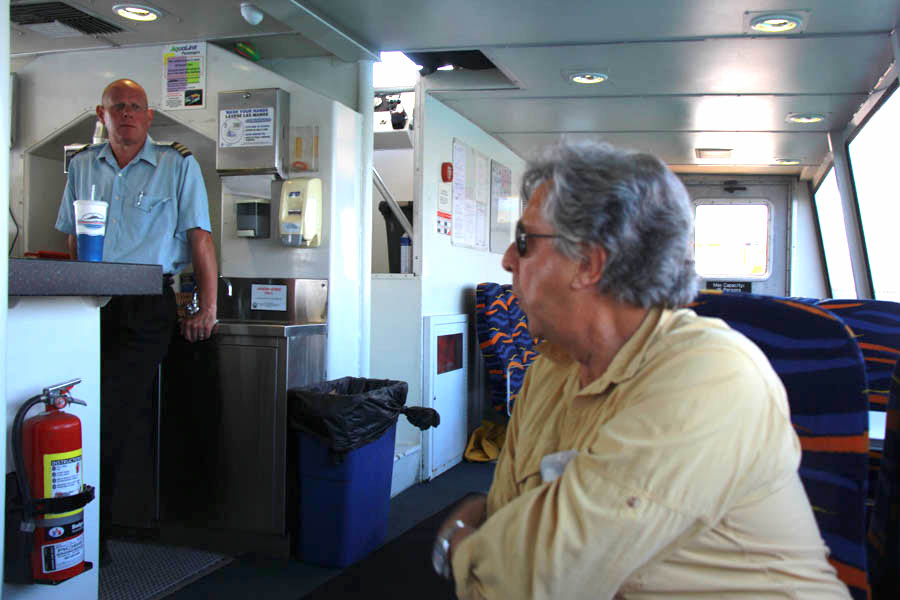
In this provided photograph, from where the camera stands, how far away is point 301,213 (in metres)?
3.39

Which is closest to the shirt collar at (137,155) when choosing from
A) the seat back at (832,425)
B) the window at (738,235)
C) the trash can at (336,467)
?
the trash can at (336,467)

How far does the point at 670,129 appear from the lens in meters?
5.57

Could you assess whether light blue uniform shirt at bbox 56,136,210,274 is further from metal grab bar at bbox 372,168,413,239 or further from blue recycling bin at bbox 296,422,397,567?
metal grab bar at bbox 372,168,413,239

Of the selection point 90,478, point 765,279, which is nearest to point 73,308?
point 90,478

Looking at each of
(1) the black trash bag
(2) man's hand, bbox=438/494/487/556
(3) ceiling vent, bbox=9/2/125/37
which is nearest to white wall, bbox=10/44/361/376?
(3) ceiling vent, bbox=9/2/125/37

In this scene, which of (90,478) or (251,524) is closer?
(90,478)

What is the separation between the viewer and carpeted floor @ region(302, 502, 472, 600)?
8.20 feet

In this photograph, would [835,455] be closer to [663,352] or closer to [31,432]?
[663,352]

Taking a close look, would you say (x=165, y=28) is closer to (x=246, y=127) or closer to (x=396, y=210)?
(x=246, y=127)

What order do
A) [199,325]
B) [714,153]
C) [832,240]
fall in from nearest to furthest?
[199,325] < [714,153] < [832,240]

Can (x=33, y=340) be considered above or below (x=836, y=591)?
above

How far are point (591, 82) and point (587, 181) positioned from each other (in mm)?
3343

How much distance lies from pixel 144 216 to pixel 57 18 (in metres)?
1.36

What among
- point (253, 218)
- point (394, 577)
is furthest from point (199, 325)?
point (394, 577)
